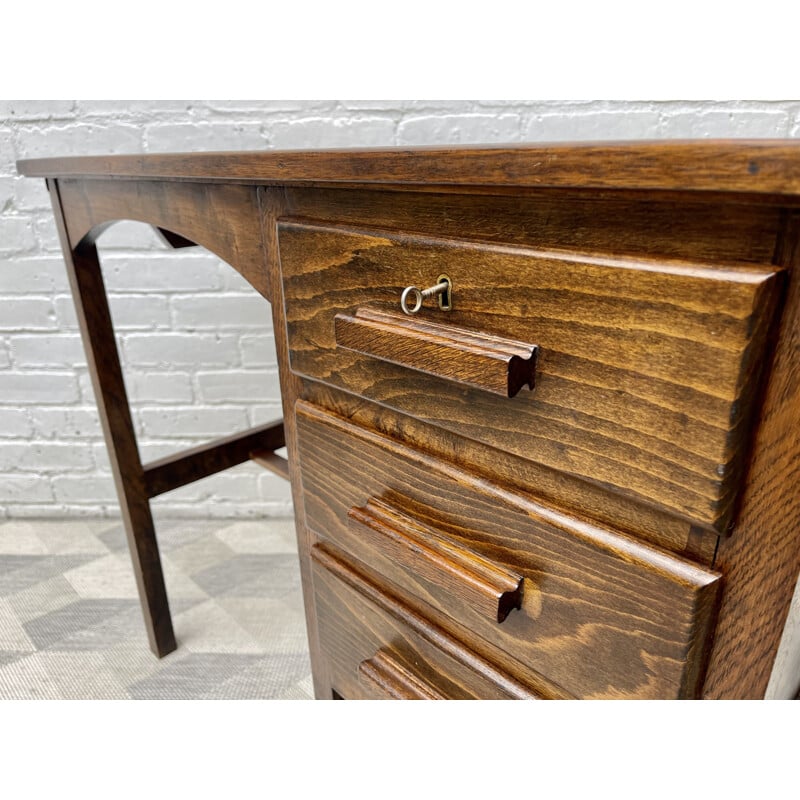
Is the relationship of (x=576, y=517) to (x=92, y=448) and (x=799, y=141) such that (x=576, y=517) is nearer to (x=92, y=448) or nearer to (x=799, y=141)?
(x=799, y=141)

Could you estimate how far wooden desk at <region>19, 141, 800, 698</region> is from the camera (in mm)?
263

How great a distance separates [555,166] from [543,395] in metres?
0.12

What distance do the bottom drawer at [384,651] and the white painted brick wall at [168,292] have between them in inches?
28.9

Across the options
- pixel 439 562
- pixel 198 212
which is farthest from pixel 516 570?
pixel 198 212

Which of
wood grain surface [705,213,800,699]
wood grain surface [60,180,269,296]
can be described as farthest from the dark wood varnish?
wood grain surface [705,213,800,699]

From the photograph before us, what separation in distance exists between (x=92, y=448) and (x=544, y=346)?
1.29m

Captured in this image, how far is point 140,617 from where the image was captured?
1.11 meters

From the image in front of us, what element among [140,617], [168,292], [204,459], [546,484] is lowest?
[140,617]

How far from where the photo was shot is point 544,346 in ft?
1.06

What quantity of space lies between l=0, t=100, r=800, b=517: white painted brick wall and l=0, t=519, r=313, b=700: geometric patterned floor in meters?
0.09

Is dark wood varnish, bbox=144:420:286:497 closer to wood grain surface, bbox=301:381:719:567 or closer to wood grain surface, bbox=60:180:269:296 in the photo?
wood grain surface, bbox=60:180:269:296

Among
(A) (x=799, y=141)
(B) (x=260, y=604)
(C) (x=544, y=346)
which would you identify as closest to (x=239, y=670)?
(B) (x=260, y=604)

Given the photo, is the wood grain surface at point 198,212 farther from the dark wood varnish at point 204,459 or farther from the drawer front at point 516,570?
the dark wood varnish at point 204,459

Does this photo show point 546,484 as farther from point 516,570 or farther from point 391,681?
point 391,681
